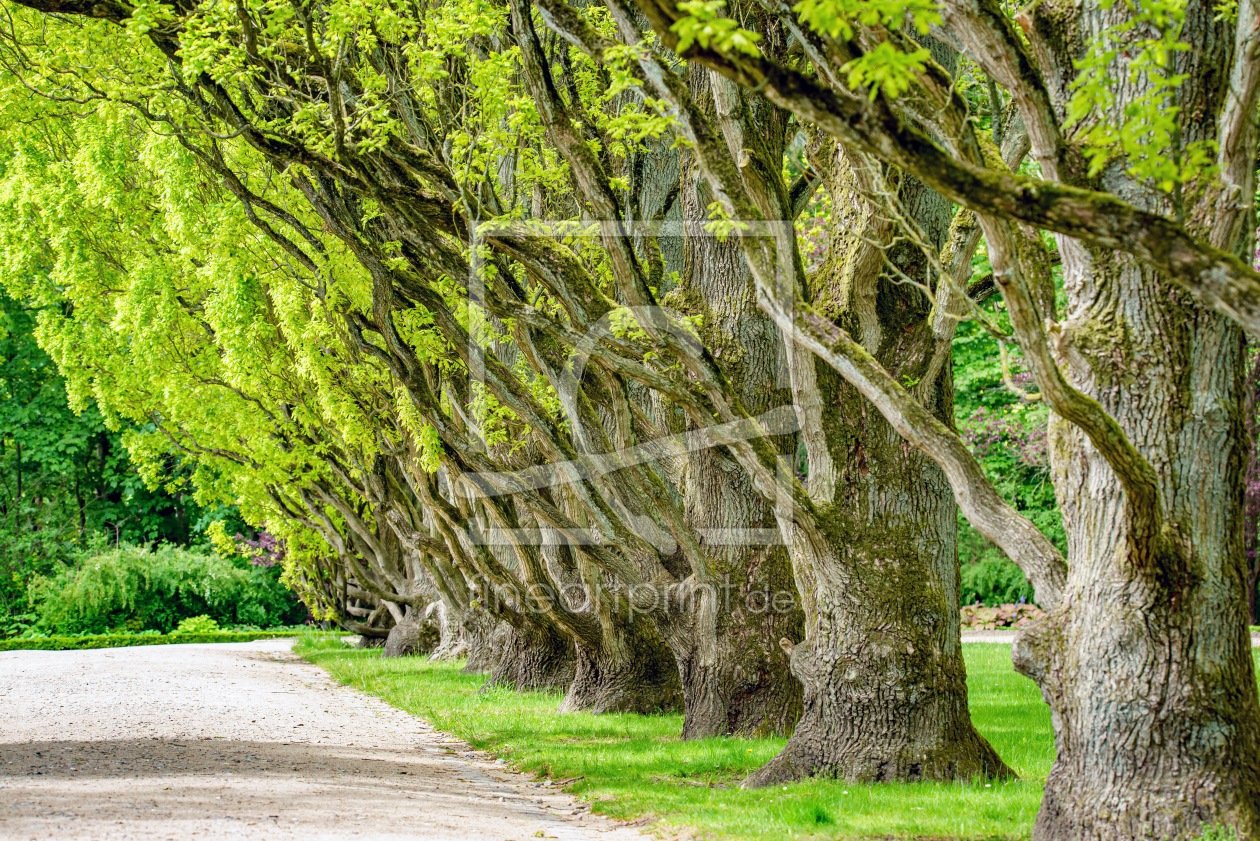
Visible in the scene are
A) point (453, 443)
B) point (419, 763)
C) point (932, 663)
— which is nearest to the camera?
point (932, 663)

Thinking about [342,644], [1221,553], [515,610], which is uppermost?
[1221,553]

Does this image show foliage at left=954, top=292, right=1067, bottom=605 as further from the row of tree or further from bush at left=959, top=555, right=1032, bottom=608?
the row of tree

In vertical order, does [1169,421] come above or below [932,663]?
above

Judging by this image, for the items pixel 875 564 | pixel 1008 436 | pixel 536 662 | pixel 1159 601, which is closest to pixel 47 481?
pixel 536 662

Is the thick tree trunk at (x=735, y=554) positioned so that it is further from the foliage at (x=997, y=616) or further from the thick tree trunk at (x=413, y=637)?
the foliage at (x=997, y=616)

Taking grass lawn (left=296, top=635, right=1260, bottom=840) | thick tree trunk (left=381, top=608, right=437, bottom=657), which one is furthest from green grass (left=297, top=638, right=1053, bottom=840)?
thick tree trunk (left=381, top=608, right=437, bottom=657)

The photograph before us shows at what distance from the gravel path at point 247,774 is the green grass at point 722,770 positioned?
326 millimetres

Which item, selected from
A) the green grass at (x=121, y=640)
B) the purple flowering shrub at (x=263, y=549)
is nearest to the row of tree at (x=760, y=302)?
the purple flowering shrub at (x=263, y=549)

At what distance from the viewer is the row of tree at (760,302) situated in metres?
4.86

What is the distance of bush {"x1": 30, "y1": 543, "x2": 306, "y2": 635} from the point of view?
28375mm

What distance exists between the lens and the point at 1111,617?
5.12 m

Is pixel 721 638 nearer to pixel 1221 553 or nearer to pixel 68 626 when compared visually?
pixel 1221 553

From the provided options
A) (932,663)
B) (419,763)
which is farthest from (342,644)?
(932,663)

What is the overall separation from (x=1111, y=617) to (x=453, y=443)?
7789 mm
